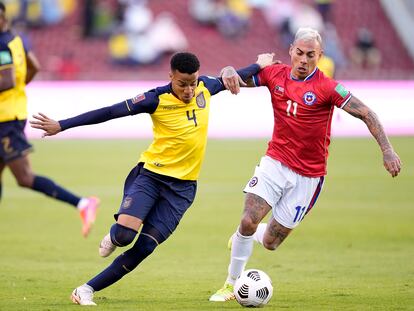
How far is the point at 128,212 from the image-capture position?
8.32m

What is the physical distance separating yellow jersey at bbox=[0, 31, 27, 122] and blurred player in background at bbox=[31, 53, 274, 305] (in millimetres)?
4143

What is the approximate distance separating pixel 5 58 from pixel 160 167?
174 inches

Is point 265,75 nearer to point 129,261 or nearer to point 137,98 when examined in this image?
point 137,98

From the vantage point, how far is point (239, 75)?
9.10 m

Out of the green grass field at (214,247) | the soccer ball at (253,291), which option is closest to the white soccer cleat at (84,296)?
the green grass field at (214,247)

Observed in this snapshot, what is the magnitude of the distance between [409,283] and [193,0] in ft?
93.4

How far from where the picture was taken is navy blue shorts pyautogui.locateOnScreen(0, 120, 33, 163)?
40.4ft

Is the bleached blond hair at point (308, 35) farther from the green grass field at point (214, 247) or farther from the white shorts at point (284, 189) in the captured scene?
the green grass field at point (214, 247)

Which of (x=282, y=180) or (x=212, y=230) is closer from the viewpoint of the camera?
(x=282, y=180)

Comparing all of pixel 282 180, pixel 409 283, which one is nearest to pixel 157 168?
pixel 282 180

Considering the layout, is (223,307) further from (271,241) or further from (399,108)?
(399,108)

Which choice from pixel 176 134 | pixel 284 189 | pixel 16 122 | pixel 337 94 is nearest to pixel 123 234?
pixel 176 134

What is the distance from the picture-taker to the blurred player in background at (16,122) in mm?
12227

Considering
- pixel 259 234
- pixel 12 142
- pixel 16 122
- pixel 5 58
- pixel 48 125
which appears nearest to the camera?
pixel 48 125
